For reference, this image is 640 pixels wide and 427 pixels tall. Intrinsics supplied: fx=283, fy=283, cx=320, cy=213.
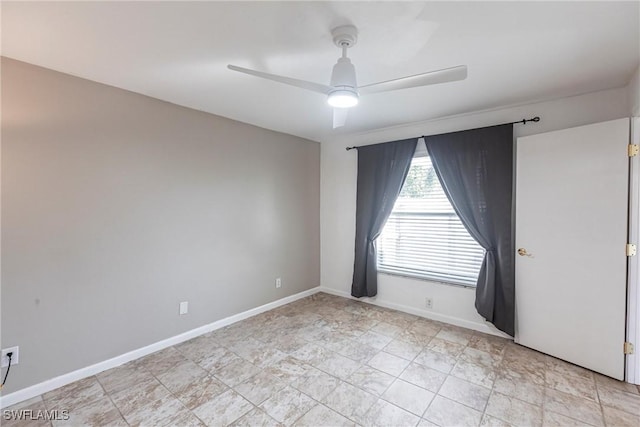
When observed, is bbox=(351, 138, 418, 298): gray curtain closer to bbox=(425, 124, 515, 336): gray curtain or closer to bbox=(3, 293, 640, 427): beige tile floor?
bbox=(425, 124, 515, 336): gray curtain

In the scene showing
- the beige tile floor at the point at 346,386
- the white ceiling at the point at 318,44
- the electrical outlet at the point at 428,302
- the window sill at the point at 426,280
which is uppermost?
the white ceiling at the point at 318,44

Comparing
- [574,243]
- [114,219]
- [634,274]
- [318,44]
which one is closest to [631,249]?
[634,274]

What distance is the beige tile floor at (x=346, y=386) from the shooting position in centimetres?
189

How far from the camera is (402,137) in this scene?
373 cm

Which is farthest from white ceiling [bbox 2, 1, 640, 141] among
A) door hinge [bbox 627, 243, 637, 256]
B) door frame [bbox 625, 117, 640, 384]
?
door hinge [bbox 627, 243, 637, 256]

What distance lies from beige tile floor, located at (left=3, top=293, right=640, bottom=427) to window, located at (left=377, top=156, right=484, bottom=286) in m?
0.76

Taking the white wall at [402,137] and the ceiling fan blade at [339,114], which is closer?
the ceiling fan blade at [339,114]

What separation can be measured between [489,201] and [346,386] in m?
2.34

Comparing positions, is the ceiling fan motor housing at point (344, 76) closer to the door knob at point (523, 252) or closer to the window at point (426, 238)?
the window at point (426, 238)

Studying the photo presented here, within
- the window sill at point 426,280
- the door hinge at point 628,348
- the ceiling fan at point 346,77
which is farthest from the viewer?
the window sill at point 426,280

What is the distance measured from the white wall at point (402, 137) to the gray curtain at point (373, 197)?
0.17 m

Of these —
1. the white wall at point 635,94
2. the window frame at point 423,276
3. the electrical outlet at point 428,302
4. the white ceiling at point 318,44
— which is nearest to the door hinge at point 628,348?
the window frame at point 423,276

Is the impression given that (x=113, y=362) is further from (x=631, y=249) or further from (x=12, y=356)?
(x=631, y=249)

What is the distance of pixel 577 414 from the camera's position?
1899 mm
